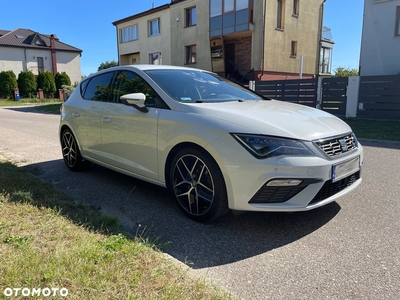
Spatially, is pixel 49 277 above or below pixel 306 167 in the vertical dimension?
below

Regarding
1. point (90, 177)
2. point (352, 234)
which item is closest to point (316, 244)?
point (352, 234)

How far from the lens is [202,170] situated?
313 centimetres

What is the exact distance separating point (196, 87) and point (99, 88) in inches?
65.5

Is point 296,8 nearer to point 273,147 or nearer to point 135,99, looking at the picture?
point 135,99

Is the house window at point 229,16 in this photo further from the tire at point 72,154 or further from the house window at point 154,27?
the tire at point 72,154

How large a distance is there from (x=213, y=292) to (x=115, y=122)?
268 cm

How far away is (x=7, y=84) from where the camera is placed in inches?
1446

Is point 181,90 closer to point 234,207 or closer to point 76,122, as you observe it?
point 234,207

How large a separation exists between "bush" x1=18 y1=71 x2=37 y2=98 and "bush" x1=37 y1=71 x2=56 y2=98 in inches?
28.0

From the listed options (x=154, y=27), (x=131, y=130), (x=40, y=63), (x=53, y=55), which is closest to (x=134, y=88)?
(x=131, y=130)

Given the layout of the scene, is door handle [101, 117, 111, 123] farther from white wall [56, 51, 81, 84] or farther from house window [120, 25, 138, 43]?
white wall [56, 51, 81, 84]

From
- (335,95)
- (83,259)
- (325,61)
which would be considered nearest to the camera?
(83,259)

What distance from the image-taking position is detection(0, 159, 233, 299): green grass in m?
2.04

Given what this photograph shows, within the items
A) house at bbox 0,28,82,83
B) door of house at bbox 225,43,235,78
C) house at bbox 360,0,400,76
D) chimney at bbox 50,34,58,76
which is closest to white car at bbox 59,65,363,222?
house at bbox 360,0,400,76
